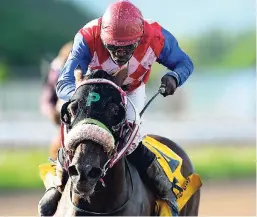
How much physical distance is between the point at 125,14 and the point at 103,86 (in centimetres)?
47

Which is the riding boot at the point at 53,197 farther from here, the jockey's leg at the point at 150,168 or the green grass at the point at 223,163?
the green grass at the point at 223,163

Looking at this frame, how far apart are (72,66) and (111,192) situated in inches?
27.4

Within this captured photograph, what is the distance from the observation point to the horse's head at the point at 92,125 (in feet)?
12.9

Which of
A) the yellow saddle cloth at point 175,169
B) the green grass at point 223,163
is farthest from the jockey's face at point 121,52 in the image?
the green grass at point 223,163

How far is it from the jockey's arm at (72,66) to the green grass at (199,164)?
324 inches

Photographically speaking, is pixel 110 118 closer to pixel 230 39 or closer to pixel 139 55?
pixel 139 55

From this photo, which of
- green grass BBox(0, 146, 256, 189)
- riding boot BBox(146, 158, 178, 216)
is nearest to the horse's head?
riding boot BBox(146, 158, 178, 216)

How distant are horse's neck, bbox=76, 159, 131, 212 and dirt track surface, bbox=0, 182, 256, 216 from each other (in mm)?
6147

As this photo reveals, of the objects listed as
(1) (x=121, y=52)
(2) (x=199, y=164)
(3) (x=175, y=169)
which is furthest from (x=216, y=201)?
(1) (x=121, y=52)

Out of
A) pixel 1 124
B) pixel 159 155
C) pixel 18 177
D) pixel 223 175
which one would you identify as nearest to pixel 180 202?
pixel 159 155

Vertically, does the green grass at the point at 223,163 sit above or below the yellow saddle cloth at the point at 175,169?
below

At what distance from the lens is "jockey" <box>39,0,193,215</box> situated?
439 centimetres

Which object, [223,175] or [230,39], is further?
[230,39]

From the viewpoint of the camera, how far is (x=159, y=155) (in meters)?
5.36
